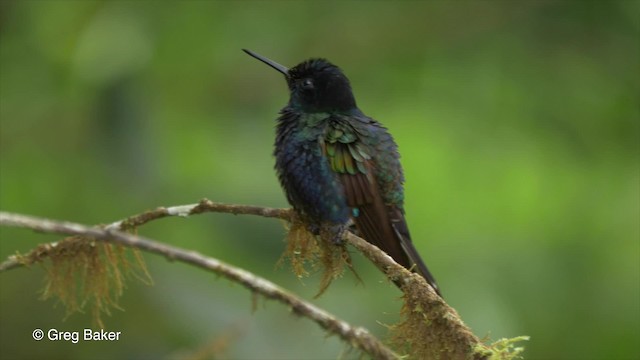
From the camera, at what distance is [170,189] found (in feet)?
19.1

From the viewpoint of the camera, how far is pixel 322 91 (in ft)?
15.2

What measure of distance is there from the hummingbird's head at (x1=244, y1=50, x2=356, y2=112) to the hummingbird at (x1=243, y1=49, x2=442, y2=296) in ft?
0.09

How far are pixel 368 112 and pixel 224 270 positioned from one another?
17.2 ft

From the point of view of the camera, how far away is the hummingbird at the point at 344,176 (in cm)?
412

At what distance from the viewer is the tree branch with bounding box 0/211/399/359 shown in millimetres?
2069

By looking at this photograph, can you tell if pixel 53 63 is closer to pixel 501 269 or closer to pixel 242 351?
pixel 242 351

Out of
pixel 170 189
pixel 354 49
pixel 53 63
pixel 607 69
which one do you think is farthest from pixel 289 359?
pixel 607 69

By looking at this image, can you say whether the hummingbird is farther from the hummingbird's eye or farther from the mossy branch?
the mossy branch

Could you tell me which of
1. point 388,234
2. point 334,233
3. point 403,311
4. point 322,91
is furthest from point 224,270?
point 322,91

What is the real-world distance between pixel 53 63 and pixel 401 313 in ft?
13.0

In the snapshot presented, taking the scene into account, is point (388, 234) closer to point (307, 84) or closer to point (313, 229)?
point (313, 229)

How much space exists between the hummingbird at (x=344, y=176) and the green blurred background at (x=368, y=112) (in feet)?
2.09

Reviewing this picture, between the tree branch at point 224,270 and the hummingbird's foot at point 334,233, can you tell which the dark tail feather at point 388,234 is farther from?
the tree branch at point 224,270

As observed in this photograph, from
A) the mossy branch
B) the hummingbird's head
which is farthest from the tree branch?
the hummingbird's head
